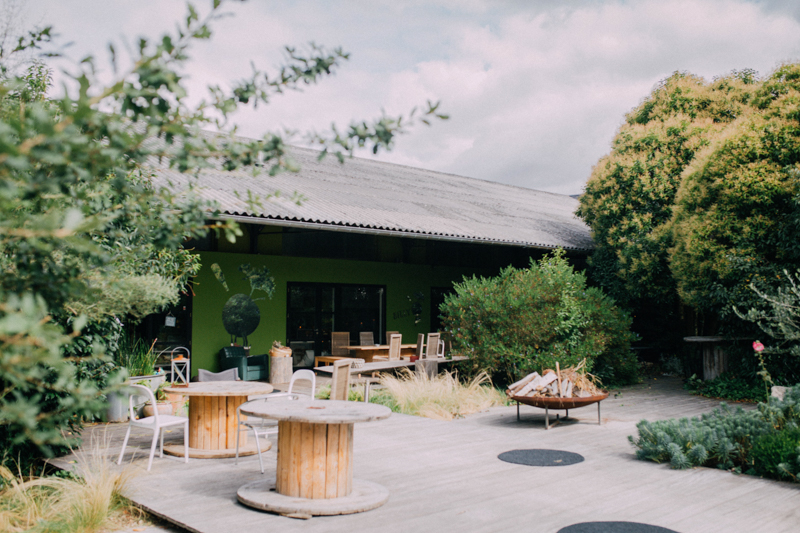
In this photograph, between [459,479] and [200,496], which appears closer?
[200,496]

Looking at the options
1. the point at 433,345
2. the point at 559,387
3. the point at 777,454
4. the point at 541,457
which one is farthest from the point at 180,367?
the point at 777,454

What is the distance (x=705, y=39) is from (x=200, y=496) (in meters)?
12.0

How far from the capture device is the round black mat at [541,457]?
5.83 metres

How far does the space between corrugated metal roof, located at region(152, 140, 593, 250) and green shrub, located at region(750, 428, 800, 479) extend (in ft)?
20.4

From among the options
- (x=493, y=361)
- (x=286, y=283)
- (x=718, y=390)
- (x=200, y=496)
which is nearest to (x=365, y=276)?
(x=286, y=283)

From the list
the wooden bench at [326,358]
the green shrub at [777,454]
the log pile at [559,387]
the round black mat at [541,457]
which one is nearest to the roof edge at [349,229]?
the wooden bench at [326,358]

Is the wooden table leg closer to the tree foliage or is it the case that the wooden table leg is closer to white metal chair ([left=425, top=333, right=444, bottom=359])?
white metal chair ([left=425, top=333, right=444, bottom=359])

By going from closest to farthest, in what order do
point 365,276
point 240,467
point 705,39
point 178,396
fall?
point 240,467
point 178,396
point 705,39
point 365,276

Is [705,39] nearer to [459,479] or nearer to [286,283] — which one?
[286,283]

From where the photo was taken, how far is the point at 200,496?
4680 mm

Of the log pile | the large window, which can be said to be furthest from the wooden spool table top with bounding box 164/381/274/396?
the large window

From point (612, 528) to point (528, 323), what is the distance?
627 cm

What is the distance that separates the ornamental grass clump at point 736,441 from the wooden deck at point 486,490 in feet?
0.52

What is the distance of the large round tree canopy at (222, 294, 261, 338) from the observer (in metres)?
11.7
